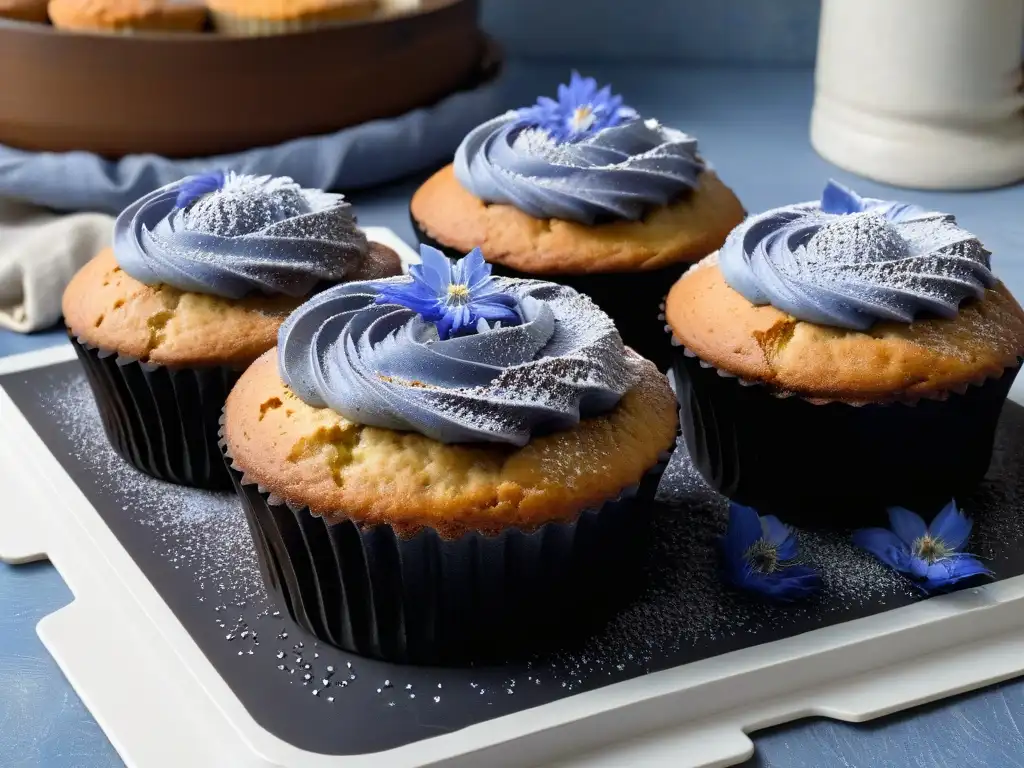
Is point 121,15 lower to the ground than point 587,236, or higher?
higher

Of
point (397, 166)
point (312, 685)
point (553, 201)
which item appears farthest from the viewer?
point (397, 166)

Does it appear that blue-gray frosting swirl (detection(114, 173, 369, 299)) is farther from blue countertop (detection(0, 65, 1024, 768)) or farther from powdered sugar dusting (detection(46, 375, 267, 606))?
blue countertop (detection(0, 65, 1024, 768))

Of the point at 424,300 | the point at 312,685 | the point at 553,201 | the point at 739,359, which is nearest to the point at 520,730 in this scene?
the point at 312,685

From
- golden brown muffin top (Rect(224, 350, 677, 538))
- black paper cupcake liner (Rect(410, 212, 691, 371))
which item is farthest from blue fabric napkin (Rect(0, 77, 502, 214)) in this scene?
golden brown muffin top (Rect(224, 350, 677, 538))

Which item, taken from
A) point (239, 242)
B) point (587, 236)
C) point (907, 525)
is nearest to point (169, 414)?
point (239, 242)

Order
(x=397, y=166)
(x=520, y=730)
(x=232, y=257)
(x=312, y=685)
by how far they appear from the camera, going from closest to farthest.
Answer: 1. (x=520, y=730)
2. (x=312, y=685)
3. (x=232, y=257)
4. (x=397, y=166)

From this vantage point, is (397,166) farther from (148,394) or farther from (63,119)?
(148,394)

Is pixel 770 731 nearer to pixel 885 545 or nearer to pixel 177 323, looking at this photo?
pixel 885 545
